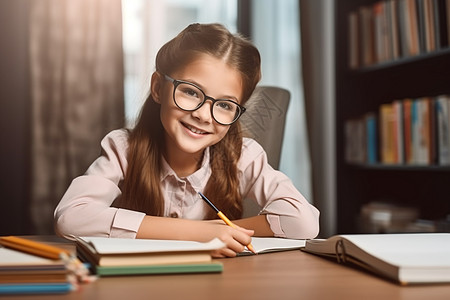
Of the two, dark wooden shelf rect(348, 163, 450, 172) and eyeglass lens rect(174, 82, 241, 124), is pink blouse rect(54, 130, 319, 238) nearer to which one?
eyeglass lens rect(174, 82, 241, 124)

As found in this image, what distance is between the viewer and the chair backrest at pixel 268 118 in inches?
49.7

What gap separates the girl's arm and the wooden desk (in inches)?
3.3

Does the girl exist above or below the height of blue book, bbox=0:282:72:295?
above

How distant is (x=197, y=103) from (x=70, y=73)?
1.58 meters

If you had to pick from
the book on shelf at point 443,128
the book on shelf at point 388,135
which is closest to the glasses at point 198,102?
the book on shelf at point 443,128

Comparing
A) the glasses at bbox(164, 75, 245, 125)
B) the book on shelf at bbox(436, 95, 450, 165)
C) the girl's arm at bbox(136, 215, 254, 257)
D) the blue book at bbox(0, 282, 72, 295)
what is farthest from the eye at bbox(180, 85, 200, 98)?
the book on shelf at bbox(436, 95, 450, 165)

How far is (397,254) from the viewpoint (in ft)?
2.44

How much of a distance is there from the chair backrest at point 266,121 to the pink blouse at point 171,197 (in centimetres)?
2

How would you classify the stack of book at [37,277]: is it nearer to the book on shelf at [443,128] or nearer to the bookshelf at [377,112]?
the book on shelf at [443,128]

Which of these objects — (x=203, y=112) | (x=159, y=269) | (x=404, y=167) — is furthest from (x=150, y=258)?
(x=404, y=167)

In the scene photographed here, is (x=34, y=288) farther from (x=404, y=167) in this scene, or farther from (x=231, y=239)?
(x=404, y=167)

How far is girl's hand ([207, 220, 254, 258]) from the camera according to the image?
2.90 ft

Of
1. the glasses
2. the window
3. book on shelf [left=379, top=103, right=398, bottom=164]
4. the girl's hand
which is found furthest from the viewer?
book on shelf [left=379, top=103, right=398, bottom=164]

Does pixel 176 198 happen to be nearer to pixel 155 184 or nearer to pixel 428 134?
pixel 155 184
